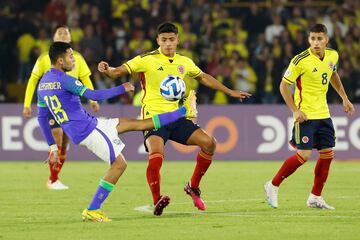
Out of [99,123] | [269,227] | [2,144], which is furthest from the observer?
[2,144]

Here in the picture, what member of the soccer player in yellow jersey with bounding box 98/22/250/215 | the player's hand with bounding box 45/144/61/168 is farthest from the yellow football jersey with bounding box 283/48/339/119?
the player's hand with bounding box 45/144/61/168

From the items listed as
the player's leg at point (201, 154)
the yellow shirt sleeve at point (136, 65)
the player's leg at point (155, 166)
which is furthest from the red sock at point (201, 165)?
the yellow shirt sleeve at point (136, 65)

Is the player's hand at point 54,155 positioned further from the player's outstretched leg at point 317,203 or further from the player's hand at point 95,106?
the player's outstretched leg at point 317,203

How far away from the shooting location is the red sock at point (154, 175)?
12281 mm

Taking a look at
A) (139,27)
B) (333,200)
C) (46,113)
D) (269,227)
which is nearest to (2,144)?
(139,27)

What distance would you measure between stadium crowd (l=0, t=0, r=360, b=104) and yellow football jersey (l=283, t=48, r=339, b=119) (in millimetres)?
10379

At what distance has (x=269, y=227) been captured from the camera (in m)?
11.0

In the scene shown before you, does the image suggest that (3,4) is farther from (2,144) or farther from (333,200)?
(333,200)

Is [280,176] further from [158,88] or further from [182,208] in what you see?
[158,88]

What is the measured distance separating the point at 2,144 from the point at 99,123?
1090 centimetres

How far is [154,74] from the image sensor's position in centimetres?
1273

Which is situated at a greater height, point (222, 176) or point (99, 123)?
point (99, 123)

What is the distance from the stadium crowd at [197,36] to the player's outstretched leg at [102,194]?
11681mm

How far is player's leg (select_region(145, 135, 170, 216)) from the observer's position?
40.2 ft
